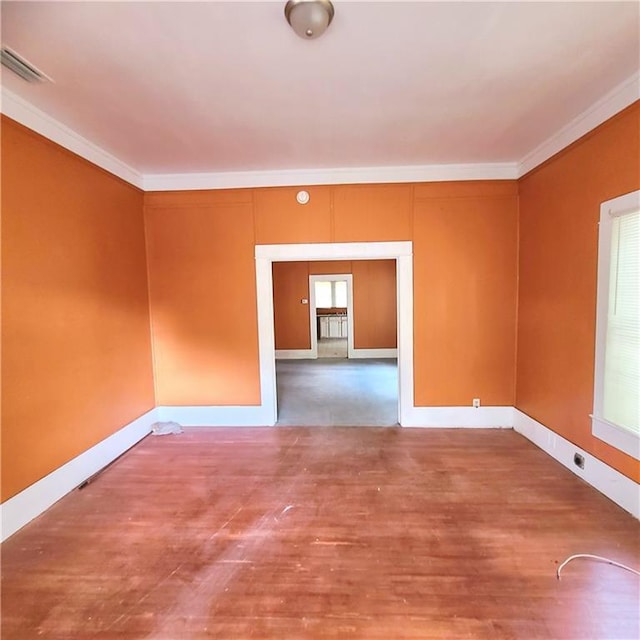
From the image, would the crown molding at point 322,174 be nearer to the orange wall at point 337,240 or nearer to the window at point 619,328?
the orange wall at point 337,240

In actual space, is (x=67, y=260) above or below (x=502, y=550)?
above

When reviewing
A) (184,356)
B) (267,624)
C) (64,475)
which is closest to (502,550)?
(267,624)

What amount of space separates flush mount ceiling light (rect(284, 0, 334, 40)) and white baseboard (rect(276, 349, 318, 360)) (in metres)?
6.64

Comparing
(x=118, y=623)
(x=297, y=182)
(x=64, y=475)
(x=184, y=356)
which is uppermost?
(x=297, y=182)

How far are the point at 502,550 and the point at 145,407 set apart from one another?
10.8 feet

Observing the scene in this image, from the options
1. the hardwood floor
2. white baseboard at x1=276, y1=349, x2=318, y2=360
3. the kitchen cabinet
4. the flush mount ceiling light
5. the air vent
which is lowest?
the hardwood floor

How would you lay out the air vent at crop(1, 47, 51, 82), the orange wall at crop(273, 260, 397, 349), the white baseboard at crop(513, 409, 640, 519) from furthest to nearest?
the orange wall at crop(273, 260, 397, 349), the white baseboard at crop(513, 409, 640, 519), the air vent at crop(1, 47, 51, 82)

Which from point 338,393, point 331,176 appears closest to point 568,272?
point 331,176

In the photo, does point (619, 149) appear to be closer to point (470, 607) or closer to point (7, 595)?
point (470, 607)

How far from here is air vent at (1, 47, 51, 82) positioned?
5.43 feet

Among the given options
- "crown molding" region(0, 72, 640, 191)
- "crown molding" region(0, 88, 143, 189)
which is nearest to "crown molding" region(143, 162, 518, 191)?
"crown molding" region(0, 72, 640, 191)

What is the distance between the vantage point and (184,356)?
11.8 ft

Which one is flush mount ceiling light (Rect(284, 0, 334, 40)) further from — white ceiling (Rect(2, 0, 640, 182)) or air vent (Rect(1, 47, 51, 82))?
air vent (Rect(1, 47, 51, 82))

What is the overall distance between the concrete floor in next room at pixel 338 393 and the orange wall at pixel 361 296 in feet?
2.01
